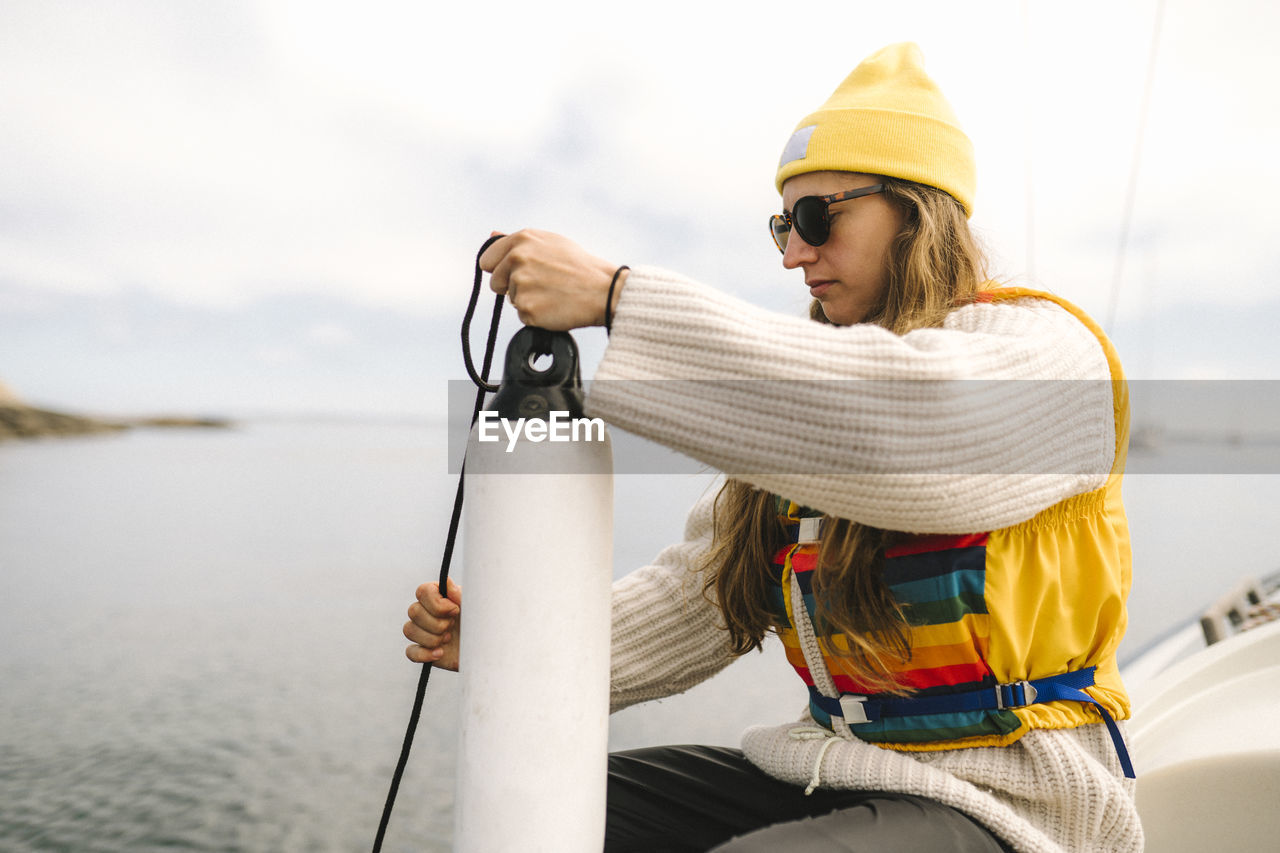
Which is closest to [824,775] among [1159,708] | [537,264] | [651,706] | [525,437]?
[525,437]

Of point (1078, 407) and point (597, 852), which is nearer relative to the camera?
Result: point (597, 852)

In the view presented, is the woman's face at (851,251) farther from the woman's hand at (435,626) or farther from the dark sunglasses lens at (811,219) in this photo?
the woman's hand at (435,626)

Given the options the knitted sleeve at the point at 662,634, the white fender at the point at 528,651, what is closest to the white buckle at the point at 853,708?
the knitted sleeve at the point at 662,634

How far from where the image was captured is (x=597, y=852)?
88 cm

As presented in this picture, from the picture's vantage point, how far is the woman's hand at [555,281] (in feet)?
2.79

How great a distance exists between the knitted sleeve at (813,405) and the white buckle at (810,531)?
9.6 inches

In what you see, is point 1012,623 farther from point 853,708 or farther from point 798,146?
point 798,146

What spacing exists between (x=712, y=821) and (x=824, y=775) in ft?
0.84

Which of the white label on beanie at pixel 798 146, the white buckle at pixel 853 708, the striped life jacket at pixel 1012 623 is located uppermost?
the white label on beanie at pixel 798 146

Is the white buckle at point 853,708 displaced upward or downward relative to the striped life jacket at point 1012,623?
downward

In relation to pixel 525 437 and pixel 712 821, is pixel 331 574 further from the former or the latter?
pixel 525 437

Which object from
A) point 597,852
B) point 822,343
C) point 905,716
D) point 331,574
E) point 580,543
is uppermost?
point 331,574

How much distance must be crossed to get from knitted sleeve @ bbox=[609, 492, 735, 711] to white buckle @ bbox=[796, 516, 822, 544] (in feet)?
0.86

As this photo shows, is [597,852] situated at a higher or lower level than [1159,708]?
lower
